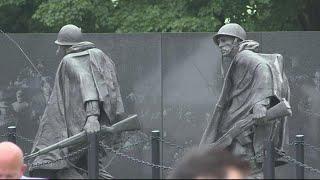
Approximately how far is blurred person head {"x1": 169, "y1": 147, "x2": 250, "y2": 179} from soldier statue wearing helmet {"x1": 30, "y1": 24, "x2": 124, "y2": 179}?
5.74m

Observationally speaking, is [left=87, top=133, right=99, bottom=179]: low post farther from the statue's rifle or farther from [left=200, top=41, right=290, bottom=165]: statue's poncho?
[left=200, top=41, right=290, bottom=165]: statue's poncho

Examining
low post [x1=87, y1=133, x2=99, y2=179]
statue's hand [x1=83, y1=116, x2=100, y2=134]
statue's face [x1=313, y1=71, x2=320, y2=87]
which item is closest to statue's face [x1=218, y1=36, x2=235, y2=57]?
statue's hand [x1=83, y1=116, x2=100, y2=134]

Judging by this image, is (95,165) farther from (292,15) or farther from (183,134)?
(292,15)

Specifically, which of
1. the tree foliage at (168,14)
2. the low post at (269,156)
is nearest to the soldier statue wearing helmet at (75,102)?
the low post at (269,156)

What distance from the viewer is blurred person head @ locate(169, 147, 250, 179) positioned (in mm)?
2848

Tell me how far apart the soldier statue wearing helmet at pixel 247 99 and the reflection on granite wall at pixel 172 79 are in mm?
4221

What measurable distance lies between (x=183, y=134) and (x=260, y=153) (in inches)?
189

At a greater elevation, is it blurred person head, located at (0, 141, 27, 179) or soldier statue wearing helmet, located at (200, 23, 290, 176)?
blurred person head, located at (0, 141, 27, 179)

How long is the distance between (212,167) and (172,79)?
1045 cm

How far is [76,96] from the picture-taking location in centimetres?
885

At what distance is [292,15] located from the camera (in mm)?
17219

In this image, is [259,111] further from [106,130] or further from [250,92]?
[106,130]

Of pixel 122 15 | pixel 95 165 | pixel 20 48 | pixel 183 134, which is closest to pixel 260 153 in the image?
pixel 95 165

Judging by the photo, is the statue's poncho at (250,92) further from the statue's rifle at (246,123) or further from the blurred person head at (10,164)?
the blurred person head at (10,164)
